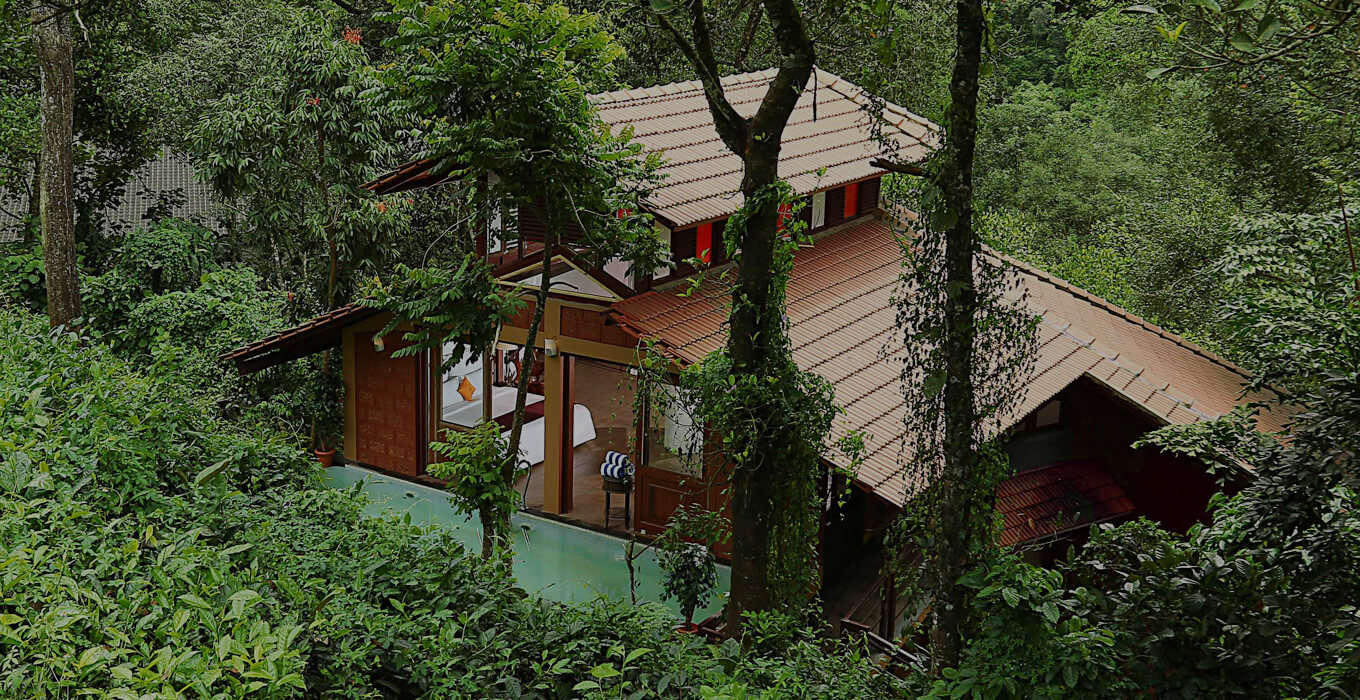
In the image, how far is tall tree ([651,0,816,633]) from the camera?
5.71 m

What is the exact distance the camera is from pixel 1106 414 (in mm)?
10781

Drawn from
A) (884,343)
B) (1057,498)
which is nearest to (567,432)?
(884,343)

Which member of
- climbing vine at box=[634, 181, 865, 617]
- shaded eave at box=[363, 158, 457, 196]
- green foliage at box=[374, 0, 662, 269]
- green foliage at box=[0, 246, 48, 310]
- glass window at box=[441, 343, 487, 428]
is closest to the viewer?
climbing vine at box=[634, 181, 865, 617]

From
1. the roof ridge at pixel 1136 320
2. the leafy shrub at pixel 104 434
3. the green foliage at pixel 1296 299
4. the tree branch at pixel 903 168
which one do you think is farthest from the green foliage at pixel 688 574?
the roof ridge at pixel 1136 320

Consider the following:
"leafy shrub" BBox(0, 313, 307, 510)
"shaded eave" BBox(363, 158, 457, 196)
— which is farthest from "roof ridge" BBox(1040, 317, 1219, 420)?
"leafy shrub" BBox(0, 313, 307, 510)

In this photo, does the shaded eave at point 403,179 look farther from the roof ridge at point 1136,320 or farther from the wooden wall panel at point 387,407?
the roof ridge at point 1136,320

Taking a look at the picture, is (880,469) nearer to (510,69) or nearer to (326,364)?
(510,69)

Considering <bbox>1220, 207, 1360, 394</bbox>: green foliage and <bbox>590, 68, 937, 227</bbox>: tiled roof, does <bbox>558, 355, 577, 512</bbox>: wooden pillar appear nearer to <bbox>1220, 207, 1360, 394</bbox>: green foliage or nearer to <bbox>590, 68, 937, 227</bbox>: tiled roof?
<bbox>590, 68, 937, 227</bbox>: tiled roof

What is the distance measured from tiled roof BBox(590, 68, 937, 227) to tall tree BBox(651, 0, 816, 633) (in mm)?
3080

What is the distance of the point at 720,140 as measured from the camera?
11.2m

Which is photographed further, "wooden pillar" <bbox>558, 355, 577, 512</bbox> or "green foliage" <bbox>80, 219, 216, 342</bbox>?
"green foliage" <bbox>80, 219, 216, 342</bbox>

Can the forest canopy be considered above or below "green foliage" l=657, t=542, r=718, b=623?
above

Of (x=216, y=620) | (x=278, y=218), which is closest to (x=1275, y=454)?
(x=216, y=620)

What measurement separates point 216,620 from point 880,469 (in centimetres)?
560
